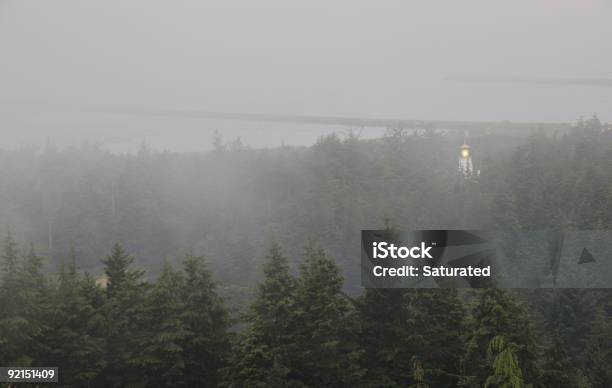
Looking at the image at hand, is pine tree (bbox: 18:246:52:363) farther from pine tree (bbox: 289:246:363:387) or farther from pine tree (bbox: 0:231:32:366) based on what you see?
pine tree (bbox: 289:246:363:387)

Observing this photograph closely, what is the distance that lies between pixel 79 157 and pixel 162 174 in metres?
12.3

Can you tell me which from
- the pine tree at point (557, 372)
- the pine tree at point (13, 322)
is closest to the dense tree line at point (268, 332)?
the pine tree at point (13, 322)

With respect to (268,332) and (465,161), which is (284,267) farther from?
(465,161)

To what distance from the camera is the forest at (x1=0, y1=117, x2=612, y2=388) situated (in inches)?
909

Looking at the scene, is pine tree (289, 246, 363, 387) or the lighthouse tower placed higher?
the lighthouse tower

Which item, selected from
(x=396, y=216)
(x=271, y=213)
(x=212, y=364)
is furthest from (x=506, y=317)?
(x=271, y=213)

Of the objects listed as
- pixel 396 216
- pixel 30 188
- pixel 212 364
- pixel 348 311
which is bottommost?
pixel 212 364

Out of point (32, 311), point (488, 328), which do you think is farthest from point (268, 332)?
point (32, 311)

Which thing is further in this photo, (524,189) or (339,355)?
(524,189)

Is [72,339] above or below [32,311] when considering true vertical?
below

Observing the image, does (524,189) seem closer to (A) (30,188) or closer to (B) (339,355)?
(B) (339,355)

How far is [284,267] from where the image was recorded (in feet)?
84.8

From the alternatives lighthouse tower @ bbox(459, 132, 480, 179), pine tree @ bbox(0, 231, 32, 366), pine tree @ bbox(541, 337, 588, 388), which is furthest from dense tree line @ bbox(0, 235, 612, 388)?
lighthouse tower @ bbox(459, 132, 480, 179)

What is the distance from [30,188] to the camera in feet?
237
